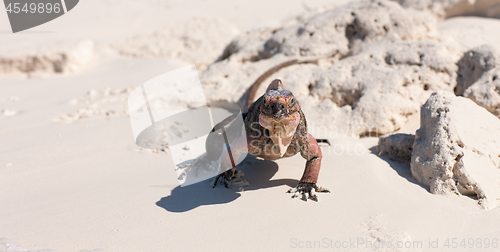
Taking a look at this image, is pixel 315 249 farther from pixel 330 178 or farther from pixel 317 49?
pixel 317 49

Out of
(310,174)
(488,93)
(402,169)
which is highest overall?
(488,93)

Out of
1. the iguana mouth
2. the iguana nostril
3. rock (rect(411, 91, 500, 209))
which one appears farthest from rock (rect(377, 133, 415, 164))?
the iguana nostril

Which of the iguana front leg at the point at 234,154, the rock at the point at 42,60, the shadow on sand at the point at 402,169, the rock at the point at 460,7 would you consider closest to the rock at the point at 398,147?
the shadow on sand at the point at 402,169

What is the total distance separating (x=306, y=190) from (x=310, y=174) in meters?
0.13

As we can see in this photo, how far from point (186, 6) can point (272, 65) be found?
9.66 meters

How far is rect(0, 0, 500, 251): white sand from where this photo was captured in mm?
2285

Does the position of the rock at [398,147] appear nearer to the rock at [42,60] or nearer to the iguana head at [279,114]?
the iguana head at [279,114]

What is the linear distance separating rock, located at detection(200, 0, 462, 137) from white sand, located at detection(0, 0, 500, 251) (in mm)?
336

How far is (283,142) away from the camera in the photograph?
8.64ft

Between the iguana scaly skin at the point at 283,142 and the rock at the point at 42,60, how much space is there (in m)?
6.01

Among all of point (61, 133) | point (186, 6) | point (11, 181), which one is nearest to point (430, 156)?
point (11, 181)

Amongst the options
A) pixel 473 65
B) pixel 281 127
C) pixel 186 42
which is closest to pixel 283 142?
pixel 281 127

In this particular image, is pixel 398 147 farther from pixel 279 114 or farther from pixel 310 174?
pixel 279 114

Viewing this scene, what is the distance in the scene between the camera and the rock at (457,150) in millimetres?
2588
